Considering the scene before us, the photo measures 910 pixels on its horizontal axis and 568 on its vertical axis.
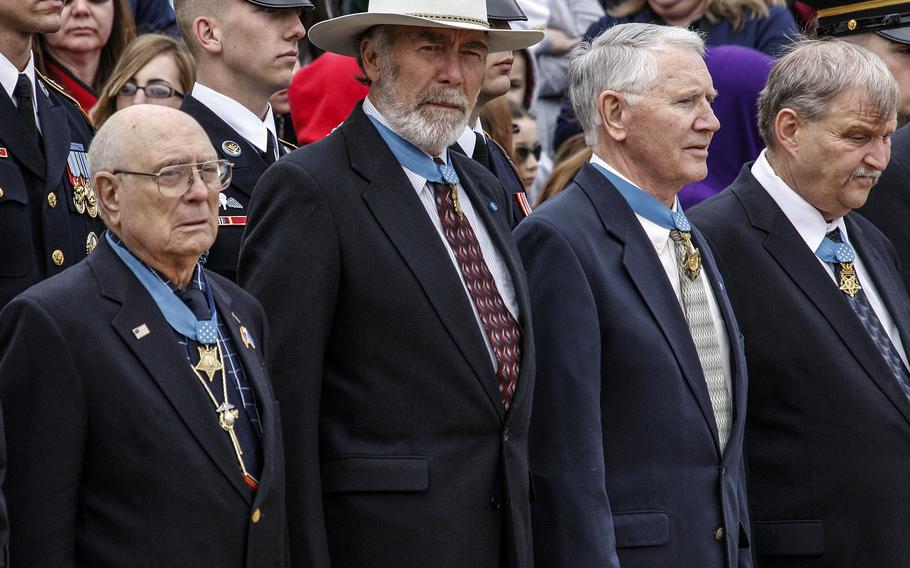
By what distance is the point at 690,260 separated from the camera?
15.5ft

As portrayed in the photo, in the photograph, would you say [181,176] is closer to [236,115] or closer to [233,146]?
[233,146]

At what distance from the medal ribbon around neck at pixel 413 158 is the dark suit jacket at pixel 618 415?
36 cm

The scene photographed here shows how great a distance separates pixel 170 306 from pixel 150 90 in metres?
2.68

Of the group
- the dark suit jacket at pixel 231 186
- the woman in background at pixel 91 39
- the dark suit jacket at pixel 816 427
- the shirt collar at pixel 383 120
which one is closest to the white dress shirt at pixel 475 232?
the shirt collar at pixel 383 120

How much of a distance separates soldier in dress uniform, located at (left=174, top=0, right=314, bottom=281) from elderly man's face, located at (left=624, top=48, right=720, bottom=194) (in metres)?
1.34

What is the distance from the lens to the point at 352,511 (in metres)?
4.05

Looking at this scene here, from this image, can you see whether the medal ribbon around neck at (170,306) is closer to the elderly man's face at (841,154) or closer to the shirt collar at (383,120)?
the shirt collar at (383,120)

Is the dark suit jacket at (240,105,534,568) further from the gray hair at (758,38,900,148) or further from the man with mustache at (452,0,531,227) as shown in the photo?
the gray hair at (758,38,900,148)

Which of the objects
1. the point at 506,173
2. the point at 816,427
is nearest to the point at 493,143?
the point at 506,173

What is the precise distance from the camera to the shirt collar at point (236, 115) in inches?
211

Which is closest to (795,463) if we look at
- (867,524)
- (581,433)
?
(867,524)

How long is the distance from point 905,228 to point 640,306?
2061 millimetres

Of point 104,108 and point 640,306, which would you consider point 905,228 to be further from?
point 104,108

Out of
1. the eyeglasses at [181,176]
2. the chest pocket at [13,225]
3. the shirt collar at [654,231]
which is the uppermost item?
the eyeglasses at [181,176]
